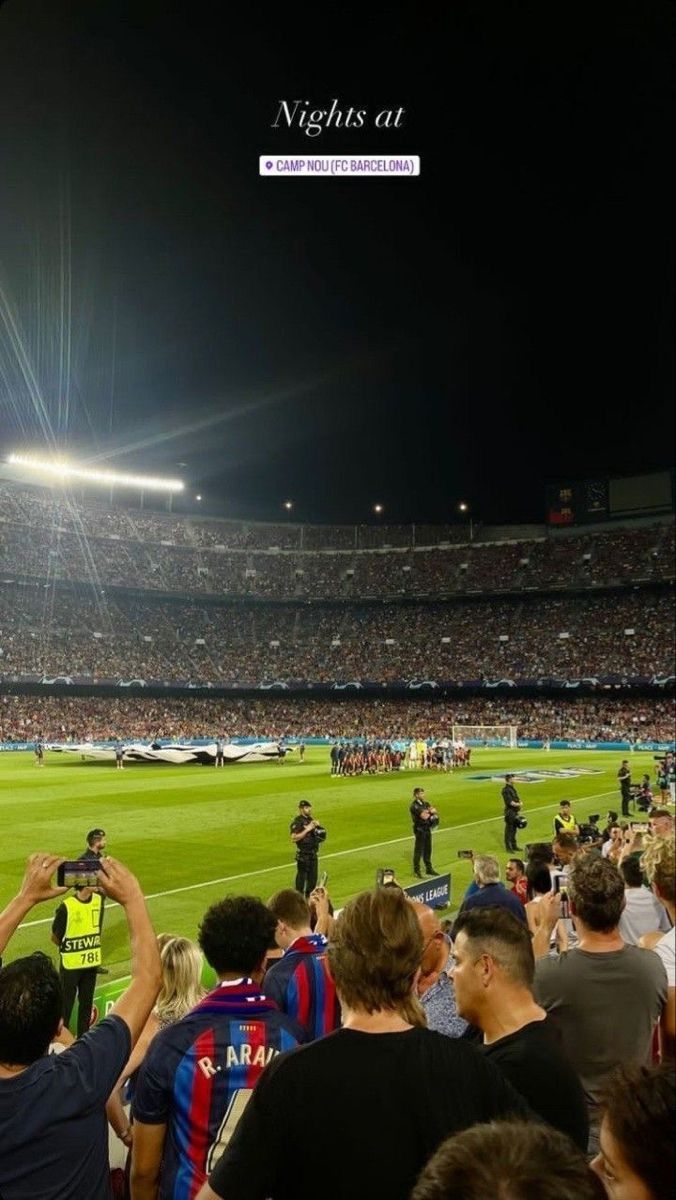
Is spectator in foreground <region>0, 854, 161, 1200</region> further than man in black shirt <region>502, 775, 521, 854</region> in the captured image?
No

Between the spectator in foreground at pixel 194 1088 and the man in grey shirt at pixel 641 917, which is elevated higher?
the spectator in foreground at pixel 194 1088

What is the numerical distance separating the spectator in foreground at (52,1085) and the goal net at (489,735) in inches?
2224

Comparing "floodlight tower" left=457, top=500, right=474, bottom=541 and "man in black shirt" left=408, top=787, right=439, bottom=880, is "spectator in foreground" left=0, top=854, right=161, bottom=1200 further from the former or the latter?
"floodlight tower" left=457, top=500, right=474, bottom=541

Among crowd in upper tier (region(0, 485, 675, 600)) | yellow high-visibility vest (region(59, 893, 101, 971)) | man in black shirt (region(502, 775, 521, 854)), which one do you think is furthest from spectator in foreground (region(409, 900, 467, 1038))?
crowd in upper tier (region(0, 485, 675, 600))

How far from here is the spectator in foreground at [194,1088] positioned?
332 centimetres

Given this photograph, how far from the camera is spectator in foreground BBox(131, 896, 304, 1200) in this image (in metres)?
3.32

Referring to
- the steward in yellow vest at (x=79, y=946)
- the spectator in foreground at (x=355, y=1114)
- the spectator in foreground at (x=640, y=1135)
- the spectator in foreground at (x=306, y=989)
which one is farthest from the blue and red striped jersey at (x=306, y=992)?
the steward in yellow vest at (x=79, y=946)

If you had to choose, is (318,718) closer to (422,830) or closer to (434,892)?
(422,830)

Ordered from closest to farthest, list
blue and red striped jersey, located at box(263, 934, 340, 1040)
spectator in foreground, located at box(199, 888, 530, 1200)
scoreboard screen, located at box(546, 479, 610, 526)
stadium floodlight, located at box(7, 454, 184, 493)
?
spectator in foreground, located at box(199, 888, 530, 1200), blue and red striped jersey, located at box(263, 934, 340, 1040), stadium floodlight, located at box(7, 454, 184, 493), scoreboard screen, located at box(546, 479, 610, 526)

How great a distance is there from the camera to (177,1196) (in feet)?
10.9

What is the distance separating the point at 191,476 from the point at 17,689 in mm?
35938

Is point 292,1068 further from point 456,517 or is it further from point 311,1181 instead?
point 456,517

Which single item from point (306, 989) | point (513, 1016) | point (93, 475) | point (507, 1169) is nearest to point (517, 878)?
point (306, 989)

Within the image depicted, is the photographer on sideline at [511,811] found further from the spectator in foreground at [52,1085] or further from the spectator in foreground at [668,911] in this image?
the spectator in foreground at [52,1085]
